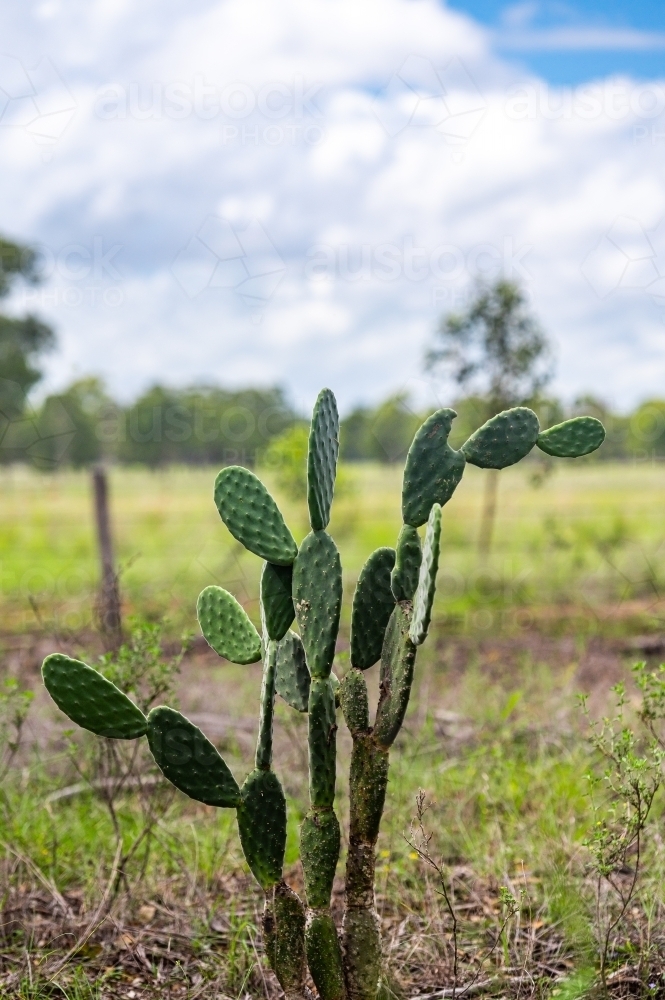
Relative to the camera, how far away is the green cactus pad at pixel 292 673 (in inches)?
78.1

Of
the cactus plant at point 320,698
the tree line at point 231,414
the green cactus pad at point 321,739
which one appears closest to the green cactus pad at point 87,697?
the cactus plant at point 320,698

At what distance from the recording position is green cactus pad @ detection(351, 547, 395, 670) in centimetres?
190

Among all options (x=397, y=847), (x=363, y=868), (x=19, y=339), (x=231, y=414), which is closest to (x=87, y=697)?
(x=363, y=868)

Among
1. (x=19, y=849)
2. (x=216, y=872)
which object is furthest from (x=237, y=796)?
(x=19, y=849)

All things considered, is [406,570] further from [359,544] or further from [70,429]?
[70,429]

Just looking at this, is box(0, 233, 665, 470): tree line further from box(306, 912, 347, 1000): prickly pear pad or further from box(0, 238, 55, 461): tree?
box(306, 912, 347, 1000): prickly pear pad

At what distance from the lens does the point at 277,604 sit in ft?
6.31

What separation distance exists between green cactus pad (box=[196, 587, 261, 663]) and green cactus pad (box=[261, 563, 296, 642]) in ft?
0.38

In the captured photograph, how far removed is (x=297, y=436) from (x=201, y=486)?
11.0 metres

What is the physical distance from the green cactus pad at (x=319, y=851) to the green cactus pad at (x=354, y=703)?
177mm

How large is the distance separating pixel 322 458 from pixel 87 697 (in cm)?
67

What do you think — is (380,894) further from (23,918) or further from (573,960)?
(23,918)

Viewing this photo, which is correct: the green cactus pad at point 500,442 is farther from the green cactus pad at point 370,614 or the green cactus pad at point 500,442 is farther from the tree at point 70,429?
the tree at point 70,429

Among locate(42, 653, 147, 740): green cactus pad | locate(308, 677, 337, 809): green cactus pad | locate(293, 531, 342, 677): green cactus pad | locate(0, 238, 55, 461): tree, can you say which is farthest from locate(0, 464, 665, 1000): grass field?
locate(0, 238, 55, 461): tree
